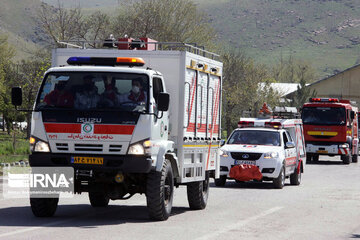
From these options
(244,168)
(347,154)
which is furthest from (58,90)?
(347,154)

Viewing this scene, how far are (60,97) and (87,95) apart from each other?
430 mm

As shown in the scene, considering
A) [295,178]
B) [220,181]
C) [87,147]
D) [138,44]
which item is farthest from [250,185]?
[87,147]

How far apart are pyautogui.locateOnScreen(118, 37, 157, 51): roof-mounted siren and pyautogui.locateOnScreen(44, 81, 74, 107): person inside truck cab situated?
169 cm

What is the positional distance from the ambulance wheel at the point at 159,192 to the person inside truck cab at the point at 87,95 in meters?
1.43

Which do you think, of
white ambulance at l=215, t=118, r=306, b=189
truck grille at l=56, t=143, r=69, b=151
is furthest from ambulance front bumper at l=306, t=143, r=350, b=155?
truck grille at l=56, t=143, r=69, b=151

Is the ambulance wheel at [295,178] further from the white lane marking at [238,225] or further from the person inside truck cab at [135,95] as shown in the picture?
the person inside truck cab at [135,95]

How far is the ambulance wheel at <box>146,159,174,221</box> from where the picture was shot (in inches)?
500

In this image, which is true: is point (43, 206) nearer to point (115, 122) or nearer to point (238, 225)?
point (115, 122)

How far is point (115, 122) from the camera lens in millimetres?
12438

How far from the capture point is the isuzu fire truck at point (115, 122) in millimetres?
12438

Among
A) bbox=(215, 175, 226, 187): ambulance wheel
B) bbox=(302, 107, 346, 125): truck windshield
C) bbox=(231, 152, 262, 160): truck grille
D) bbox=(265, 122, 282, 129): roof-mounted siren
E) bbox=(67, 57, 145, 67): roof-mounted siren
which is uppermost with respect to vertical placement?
bbox=(67, 57, 145, 67): roof-mounted siren

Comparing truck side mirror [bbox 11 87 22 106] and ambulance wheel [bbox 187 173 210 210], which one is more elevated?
truck side mirror [bbox 11 87 22 106]

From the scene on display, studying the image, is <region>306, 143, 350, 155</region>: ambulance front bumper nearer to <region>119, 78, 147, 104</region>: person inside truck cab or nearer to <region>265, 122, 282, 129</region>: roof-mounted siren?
<region>265, 122, 282, 129</region>: roof-mounted siren

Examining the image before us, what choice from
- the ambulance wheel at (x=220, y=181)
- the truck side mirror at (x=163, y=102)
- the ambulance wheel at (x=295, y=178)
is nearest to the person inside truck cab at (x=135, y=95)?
the truck side mirror at (x=163, y=102)
